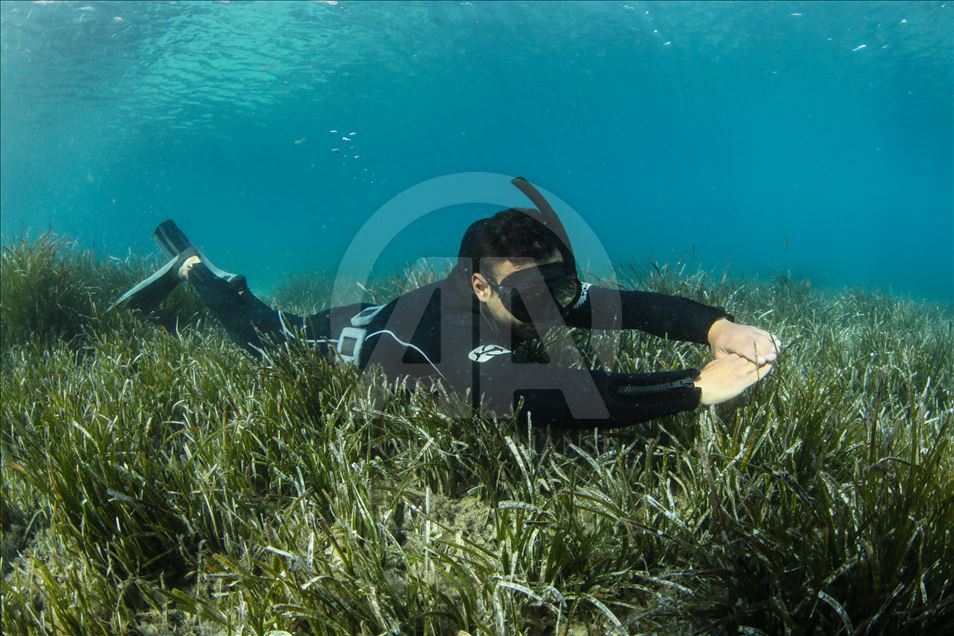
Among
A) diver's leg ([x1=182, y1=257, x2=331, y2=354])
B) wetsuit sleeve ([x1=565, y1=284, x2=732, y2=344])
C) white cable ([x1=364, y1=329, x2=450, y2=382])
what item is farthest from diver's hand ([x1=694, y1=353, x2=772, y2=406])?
diver's leg ([x1=182, y1=257, x2=331, y2=354])

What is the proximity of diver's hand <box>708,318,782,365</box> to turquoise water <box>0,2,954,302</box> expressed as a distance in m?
3.84

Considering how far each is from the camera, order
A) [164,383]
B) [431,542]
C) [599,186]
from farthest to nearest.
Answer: [599,186] < [164,383] < [431,542]

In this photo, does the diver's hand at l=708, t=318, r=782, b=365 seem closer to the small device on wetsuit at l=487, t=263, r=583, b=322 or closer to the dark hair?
the small device on wetsuit at l=487, t=263, r=583, b=322

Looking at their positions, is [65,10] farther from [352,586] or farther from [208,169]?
[208,169]

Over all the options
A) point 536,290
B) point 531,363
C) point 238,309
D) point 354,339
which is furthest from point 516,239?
point 238,309

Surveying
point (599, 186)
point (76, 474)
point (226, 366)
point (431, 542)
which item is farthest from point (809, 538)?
point (599, 186)

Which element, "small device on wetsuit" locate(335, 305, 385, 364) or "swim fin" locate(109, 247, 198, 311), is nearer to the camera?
"small device on wetsuit" locate(335, 305, 385, 364)

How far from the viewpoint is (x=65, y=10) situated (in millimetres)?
22406

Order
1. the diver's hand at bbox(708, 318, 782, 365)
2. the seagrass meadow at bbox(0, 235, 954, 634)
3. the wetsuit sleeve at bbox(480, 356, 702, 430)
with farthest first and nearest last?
the diver's hand at bbox(708, 318, 782, 365), the wetsuit sleeve at bbox(480, 356, 702, 430), the seagrass meadow at bbox(0, 235, 954, 634)

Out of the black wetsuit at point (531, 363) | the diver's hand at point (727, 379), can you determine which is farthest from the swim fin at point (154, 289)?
the diver's hand at point (727, 379)

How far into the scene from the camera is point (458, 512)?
250 centimetres

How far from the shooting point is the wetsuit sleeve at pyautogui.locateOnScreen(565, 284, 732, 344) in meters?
3.43

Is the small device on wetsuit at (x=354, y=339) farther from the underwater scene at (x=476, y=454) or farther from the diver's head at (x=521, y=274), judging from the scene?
the diver's head at (x=521, y=274)

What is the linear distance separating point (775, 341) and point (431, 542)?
7.54ft
